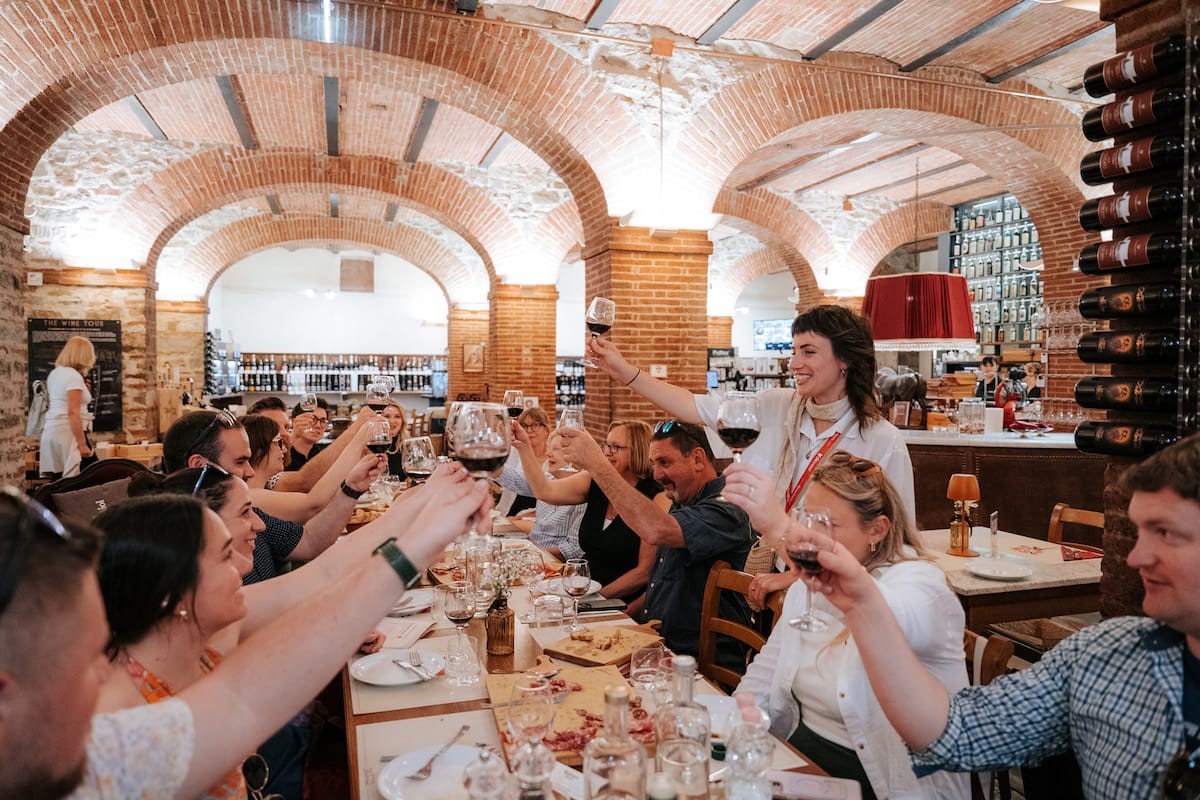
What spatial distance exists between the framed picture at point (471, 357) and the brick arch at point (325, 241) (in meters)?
0.91

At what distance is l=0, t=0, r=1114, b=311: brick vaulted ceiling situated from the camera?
5805 mm

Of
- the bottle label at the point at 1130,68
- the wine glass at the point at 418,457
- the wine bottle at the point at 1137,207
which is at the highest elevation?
the bottle label at the point at 1130,68

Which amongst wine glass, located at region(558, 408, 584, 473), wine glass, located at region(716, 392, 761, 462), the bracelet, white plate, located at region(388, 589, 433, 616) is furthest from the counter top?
the bracelet

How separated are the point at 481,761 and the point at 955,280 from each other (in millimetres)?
4566

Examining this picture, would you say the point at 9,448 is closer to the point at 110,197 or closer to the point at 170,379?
the point at 110,197

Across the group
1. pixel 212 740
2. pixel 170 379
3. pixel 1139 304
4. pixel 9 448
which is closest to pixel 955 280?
pixel 1139 304

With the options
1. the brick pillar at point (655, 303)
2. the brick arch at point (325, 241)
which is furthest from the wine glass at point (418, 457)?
the brick arch at point (325, 241)

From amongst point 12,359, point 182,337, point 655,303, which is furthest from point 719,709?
point 182,337

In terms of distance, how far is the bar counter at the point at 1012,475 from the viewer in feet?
19.8

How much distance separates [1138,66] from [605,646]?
8.09 ft

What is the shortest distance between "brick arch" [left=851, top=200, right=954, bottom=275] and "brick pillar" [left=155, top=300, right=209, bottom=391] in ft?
36.1

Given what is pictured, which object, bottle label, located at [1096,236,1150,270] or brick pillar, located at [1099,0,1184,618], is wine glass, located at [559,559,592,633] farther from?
bottle label, located at [1096,236,1150,270]

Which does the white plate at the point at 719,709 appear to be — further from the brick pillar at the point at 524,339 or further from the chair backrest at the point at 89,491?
the brick pillar at the point at 524,339

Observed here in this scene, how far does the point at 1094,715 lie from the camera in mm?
1403
